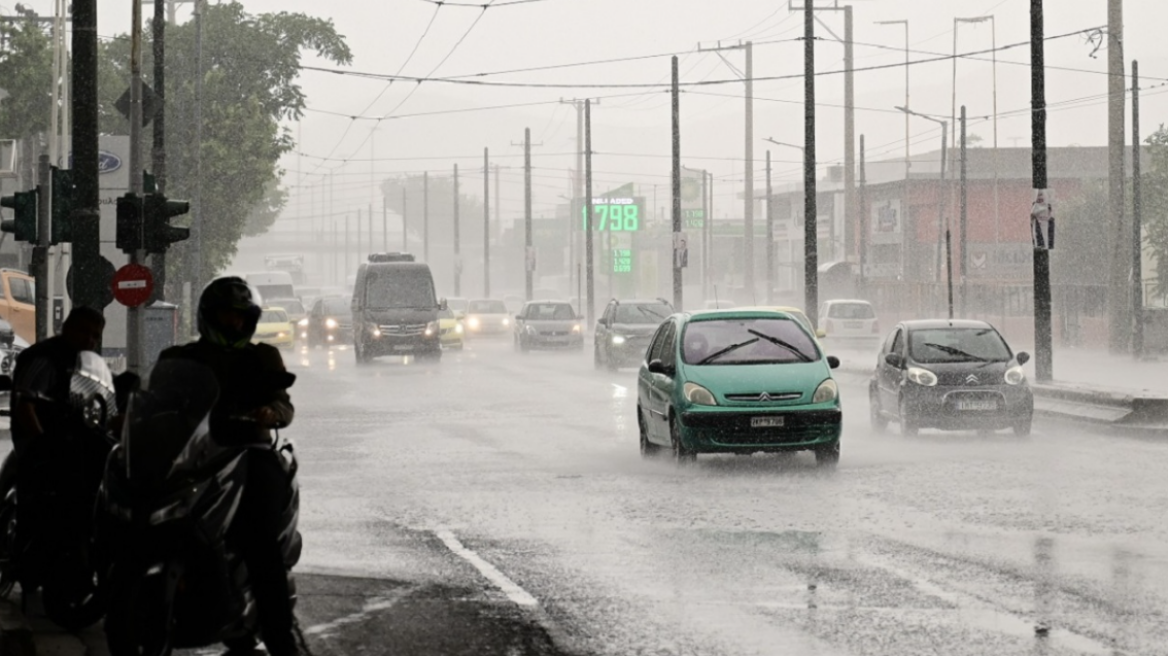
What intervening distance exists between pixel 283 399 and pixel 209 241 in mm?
55473

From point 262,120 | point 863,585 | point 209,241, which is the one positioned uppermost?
point 262,120

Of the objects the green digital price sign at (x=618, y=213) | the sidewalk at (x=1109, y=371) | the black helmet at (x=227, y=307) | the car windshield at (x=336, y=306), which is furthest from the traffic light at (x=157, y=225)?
the green digital price sign at (x=618, y=213)

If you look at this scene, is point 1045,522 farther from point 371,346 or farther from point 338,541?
point 371,346

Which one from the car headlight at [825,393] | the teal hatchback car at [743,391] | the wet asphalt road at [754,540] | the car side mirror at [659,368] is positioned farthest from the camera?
the car side mirror at [659,368]

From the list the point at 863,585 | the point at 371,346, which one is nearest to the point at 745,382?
the point at 863,585

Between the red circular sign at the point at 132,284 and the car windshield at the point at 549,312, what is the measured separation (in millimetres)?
37194

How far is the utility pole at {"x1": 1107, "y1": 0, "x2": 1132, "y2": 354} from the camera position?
1877 inches

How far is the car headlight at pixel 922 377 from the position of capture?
23.3 m

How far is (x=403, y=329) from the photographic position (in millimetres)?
47812

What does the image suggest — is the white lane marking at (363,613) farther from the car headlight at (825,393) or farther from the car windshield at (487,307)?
the car windshield at (487,307)

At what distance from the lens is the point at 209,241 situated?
62156 mm

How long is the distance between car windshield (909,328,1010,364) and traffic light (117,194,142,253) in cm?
997

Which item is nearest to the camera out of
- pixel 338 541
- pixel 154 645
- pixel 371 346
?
pixel 154 645

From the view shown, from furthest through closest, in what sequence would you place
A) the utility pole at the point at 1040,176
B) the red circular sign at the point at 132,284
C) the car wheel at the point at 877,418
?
the utility pole at the point at 1040,176 → the car wheel at the point at 877,418 → the red circular sign at the point at 132,284
